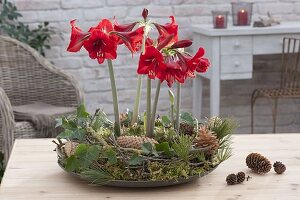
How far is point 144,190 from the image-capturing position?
174 centimetres

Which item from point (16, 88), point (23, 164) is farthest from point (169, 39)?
point (16, 88)

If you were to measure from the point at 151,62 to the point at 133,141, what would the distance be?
0.20 meters

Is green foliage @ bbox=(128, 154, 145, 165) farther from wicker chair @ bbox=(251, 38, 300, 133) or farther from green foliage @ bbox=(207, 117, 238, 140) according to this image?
wicker chair @ bbox=(251, 38, 300, 133)

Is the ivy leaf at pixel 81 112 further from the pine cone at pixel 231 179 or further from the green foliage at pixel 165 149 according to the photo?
the pine cone at pixel 231 179

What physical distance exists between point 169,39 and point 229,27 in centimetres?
238

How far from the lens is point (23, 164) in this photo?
195 cm

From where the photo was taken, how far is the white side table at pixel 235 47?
3.91m

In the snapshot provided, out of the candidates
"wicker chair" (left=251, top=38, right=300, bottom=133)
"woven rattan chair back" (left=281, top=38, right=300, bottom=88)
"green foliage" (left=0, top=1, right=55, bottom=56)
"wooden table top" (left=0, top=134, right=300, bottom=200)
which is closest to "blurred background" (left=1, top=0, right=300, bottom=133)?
"green foliage" (left=0, top=1, right=55, bottom=56)

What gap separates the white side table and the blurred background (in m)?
0.37

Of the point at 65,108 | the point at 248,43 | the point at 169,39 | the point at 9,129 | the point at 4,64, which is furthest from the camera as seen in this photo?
the point at 248,43

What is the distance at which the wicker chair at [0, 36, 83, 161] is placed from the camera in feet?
11.6

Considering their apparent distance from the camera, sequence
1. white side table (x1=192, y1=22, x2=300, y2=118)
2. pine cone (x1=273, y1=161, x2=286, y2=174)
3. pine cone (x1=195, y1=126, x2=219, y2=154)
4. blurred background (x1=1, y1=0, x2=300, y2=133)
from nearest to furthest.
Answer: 1. pine cone (x1=195, y1=126, x2=219, y2=154)
2. pine cone (x1=273, y1=161, x2=286, y2=174)
3. white side table (x1=192, y1=22, x2=300, y2=118)
4. blurred background (x1=1, y1=0, x2=300, y2=133)

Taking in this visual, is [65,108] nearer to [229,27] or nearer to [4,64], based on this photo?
[4,64]

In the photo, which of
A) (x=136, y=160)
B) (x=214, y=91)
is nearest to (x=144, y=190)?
(x=136, y=160)
